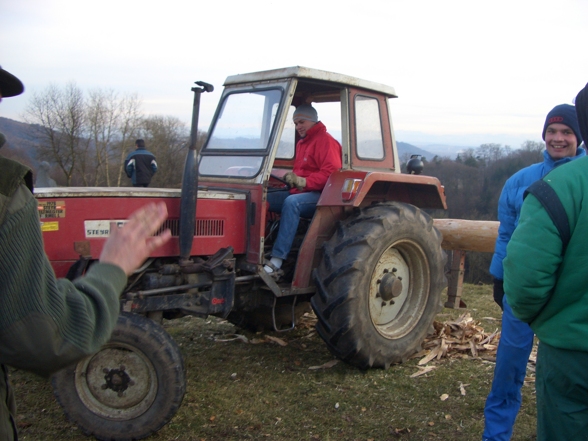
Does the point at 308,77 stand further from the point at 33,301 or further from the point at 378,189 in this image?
the point at 33,301

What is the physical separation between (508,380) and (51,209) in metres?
2.99

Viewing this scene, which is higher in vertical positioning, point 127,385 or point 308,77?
point 308,77

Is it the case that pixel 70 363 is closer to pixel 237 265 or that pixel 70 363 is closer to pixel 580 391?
pixel 580 391

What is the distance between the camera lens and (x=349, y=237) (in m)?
4.62

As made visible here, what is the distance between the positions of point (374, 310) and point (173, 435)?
6.77 ft

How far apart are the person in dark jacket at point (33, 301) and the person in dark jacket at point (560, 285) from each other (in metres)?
1.46

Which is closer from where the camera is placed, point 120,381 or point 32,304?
point 32,304

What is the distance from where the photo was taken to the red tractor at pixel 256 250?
366cm

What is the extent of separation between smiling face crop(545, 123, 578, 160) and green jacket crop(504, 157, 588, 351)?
1.36 m

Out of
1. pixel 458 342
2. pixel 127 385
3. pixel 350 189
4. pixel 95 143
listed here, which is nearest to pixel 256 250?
pixel 350 189

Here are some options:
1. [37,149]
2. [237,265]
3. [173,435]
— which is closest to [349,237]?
[237,265]

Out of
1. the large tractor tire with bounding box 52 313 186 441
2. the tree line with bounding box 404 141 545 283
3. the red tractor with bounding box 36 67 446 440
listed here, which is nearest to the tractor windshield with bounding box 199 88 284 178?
the red tractor with bounding box 36 67 446 440

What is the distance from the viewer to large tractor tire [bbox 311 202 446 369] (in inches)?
178

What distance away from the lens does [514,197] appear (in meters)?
3.43
